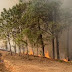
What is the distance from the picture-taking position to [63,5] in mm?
6961

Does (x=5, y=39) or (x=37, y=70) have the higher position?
(x=5, y=39)

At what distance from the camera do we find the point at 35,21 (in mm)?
6586

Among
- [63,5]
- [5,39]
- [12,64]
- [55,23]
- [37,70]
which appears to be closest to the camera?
[37,70]

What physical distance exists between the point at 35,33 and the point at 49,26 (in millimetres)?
756

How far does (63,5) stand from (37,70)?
3.63 metres

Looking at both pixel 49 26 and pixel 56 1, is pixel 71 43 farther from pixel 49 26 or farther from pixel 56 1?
pixel 56 1

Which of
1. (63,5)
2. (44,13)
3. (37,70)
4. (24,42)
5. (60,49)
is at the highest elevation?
(63,5)

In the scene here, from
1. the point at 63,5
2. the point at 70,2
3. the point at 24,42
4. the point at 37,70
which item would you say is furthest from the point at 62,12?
the point at 37,70

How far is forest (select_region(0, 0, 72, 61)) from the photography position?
6.41m

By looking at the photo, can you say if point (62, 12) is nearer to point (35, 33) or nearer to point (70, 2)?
point (70, 2)

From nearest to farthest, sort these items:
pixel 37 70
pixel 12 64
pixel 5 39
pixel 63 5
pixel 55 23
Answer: pixel 37 70 < pixel 12 64 < pixel 55 23 < pixel 63 5 < pixel 5 39

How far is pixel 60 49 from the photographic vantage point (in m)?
8.02

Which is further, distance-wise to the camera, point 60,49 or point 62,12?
point 60,49

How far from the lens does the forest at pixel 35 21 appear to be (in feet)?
21.0
